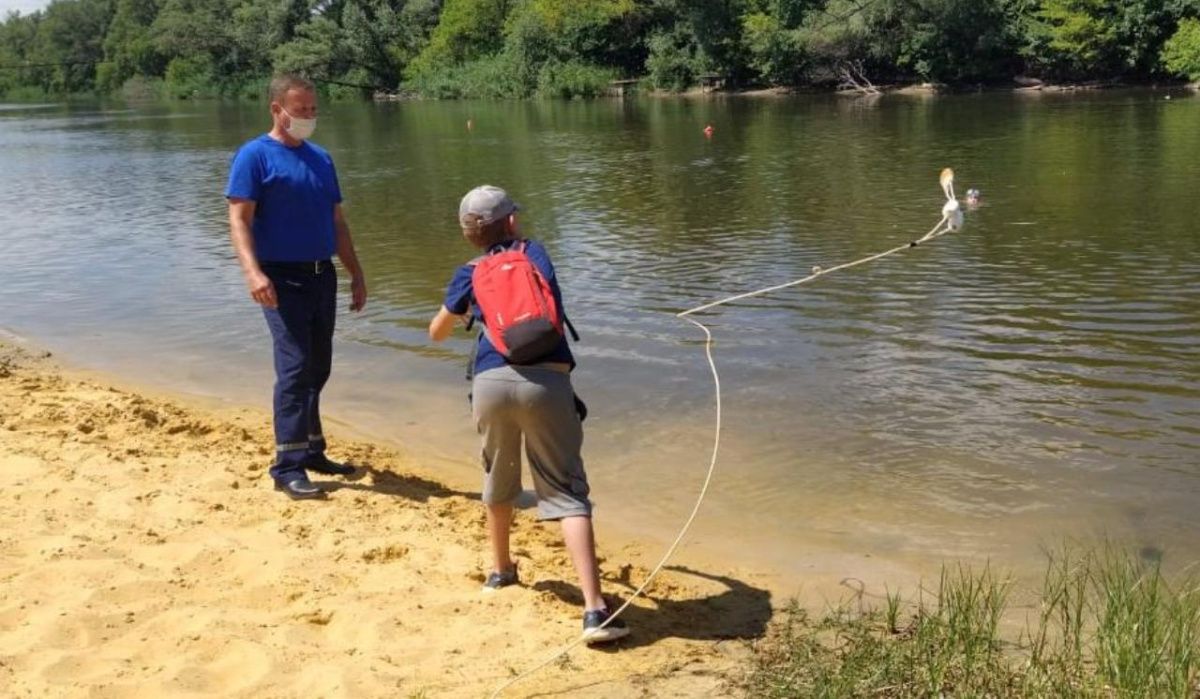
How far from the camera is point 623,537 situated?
5.65m

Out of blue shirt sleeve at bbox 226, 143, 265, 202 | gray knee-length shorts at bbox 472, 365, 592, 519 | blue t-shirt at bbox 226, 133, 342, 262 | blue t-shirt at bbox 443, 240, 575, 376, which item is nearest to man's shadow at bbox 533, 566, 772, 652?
gray knee-length shorts at bbox 472, 365, 592, 519

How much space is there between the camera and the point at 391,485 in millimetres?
6148

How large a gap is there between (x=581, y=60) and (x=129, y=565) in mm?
63917

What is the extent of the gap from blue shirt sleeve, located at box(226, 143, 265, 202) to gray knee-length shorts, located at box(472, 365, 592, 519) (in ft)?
6.23

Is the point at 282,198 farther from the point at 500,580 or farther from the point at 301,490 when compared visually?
the point at 500,580

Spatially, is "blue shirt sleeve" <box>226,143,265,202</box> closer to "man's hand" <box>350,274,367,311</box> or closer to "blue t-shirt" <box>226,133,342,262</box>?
"blue t-shirt" <box>226,133,342,262</box>

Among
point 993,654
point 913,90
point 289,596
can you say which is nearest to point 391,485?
point 289,596

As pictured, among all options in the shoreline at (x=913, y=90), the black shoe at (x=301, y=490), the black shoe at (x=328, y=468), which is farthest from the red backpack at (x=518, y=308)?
the shoreline at (x=913, y=90)

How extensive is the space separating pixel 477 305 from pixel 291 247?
5.62 ft

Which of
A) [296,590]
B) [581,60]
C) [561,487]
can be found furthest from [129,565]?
[581,60]

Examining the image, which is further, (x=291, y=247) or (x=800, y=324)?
(x=800, y=324)

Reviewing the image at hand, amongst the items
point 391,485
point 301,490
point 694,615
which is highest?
point 301,490

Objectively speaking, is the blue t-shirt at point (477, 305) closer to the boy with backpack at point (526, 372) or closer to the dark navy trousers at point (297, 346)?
the boy with backpack at point (526, 372)

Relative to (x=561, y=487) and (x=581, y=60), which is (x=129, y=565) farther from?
(x=581, y=60)
